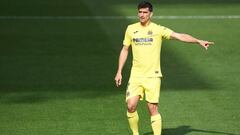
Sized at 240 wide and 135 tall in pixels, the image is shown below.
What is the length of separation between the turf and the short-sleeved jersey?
1.67 meters

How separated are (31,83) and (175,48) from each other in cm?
533

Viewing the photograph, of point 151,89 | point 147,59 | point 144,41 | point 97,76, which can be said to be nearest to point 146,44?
point 144,41

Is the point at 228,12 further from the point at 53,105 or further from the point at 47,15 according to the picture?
the point at 53,105

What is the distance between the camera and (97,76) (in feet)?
58.0

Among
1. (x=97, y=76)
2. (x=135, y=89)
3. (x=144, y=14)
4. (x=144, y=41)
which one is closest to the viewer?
(x=144, y=14)

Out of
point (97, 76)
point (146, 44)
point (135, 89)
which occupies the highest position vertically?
point (146, 44)

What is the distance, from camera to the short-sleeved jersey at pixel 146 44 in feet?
38.5

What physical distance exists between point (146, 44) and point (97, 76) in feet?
19.7

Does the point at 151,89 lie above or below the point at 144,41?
below

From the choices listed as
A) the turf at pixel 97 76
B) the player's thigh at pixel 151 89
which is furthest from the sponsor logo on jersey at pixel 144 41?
the turf at pixel 97 76

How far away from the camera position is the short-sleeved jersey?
1175 centimetres

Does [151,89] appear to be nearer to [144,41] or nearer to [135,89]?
[135,89]

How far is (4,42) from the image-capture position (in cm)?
2173

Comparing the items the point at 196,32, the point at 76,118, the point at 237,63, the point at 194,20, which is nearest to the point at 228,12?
the point at 194,20
